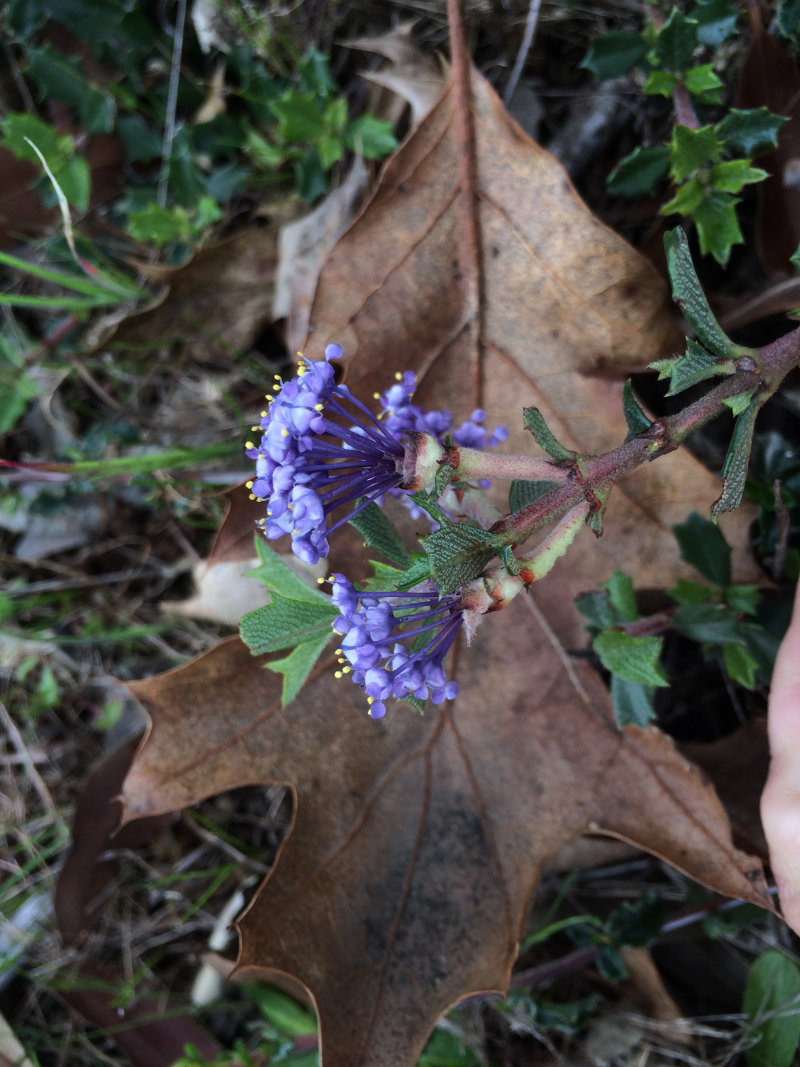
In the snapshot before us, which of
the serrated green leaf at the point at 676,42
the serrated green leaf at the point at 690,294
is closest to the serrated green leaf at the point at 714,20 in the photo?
the serrated green leaf at the point at 676,42

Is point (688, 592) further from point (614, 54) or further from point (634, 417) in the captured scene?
point (614, 54)

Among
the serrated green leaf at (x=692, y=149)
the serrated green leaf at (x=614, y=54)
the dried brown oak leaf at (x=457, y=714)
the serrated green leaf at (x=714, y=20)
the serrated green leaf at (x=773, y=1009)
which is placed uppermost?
the serrated green leaf at (x=714, y=20)

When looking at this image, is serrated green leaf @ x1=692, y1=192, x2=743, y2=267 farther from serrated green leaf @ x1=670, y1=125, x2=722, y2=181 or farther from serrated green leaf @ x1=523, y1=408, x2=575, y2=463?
serrated green leaf @ x1=523, y1=408, x2=575, y2=463

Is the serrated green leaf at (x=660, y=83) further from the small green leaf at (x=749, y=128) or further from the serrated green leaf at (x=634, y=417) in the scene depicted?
the serrated green leaf at (x=634, y=417)

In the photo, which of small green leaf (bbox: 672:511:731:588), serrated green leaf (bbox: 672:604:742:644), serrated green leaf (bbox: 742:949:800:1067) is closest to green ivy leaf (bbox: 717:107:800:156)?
small green leaf (bbox: 672:511:731:588)

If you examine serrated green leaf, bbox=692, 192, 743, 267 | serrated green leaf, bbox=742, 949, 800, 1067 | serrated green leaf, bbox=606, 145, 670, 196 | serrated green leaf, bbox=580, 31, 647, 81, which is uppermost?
serrated green leaf, bbox=580, 31, 647, 81

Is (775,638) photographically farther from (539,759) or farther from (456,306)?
(456,306)

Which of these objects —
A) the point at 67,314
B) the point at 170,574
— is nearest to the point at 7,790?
the point at 170,574
